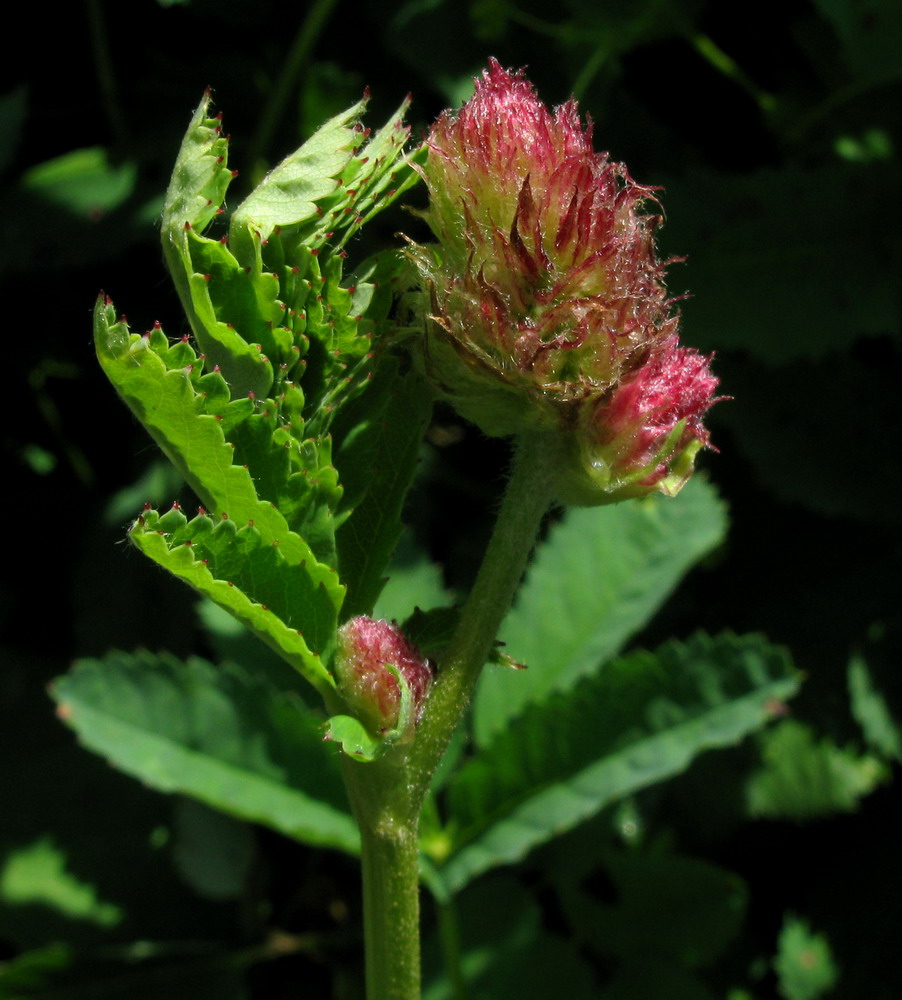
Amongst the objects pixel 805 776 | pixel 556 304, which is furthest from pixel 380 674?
pixel 805 776

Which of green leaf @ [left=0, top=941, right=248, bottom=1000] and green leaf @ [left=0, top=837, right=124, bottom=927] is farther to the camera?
green leaf @ [left=0, top=837, right=124, bottom=927]

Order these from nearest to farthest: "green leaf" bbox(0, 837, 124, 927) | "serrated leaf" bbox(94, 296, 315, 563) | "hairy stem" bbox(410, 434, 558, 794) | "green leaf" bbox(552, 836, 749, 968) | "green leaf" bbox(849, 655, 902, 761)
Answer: "serrated leaf" bbox(94, 296, 315, 563)
"hairy stem" bbox(410, 434, 558, 794)
"green leaf" bbox(552, 836, 749, 968)
"green leaf" bbox(0, 837, 124, 927)
"green leaf" bbox(849, 655, 902, 761)

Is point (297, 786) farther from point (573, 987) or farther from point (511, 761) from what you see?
point (573, 987)

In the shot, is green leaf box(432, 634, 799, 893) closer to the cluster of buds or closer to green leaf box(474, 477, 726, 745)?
green leaf box(474, 477, 726, 745)

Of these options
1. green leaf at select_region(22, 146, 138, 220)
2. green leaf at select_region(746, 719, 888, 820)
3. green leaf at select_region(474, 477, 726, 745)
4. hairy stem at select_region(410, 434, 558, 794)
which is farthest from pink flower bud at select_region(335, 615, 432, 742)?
green leaf at select_region(746, 719, 888, 820)

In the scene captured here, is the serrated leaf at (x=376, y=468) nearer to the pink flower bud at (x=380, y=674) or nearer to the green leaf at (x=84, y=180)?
the pink flower bud at (x=380, y=674)

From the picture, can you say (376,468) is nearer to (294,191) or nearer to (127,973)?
(294,191)
